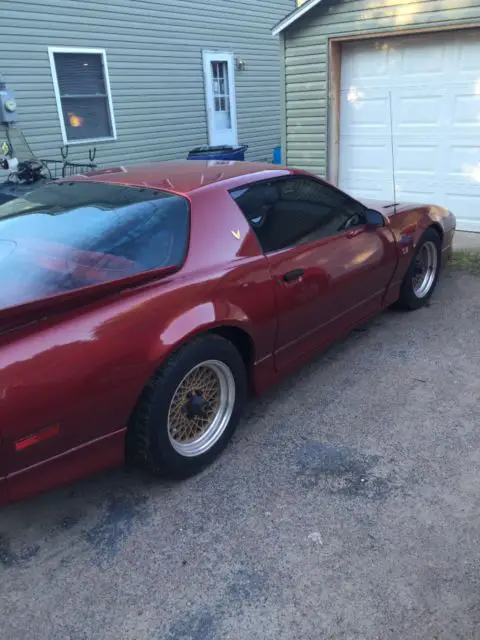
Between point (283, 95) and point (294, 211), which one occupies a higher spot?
point (283, 95)

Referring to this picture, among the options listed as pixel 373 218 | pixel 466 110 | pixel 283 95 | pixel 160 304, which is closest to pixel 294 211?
pixel 373 218

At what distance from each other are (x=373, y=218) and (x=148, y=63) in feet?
27.8

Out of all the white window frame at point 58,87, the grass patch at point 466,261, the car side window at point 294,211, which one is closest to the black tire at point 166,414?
the car side window at point 294,211

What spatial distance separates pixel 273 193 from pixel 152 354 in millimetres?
1474

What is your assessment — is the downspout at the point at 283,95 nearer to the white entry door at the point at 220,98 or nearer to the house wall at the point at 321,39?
the house wall at the point at 321,39

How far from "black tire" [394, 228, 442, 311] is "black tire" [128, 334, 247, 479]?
2328 millimetres

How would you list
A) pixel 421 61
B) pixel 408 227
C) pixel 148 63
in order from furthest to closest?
pixel 148 63
pixel 421 61
pixel 408 227

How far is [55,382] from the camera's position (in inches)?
84.8

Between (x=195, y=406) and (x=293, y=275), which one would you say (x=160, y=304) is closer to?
(x=195, y=406)

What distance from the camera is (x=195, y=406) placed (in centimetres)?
281

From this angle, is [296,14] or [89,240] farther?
[296,14]

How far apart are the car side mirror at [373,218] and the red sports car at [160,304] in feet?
0.04

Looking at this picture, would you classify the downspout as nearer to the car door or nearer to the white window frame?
the white window frame

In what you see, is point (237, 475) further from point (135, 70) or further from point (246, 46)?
point (246, 46)
